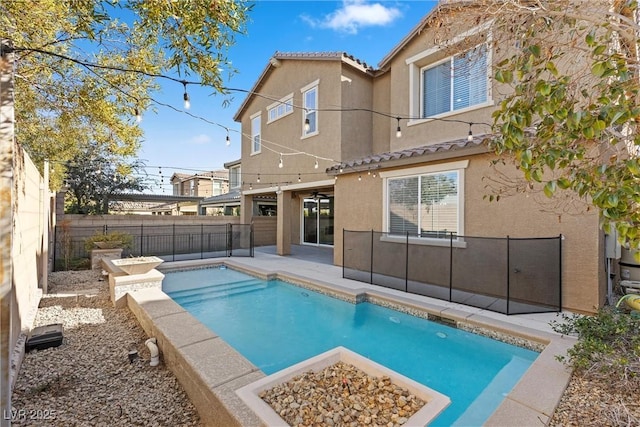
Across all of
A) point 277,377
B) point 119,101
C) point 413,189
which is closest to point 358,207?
point 413,189

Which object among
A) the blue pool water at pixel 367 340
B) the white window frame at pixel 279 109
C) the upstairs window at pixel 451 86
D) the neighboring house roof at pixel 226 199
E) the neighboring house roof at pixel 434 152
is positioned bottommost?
the blue pool water at pixel 367 340

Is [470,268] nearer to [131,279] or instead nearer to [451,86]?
[451,86]

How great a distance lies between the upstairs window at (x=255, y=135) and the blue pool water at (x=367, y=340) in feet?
28.5

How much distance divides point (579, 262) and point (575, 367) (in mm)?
3219

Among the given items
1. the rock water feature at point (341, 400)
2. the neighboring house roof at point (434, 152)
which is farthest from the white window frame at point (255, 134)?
the rock water feature at point (341, 400)

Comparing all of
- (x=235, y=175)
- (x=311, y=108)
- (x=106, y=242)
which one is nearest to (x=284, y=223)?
(x=311, y=108)

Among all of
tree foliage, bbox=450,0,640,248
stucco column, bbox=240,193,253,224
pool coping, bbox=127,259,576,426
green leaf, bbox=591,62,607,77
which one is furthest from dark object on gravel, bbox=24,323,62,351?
stucco column, bbox=240,193,253,224

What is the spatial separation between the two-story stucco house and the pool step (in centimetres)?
306

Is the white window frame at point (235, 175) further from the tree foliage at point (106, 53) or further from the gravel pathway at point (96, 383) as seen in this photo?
the gravel pathway at point (96, 383)

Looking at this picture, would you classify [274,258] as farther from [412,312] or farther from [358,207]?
[412,312]

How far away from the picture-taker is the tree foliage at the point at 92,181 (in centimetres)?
1469

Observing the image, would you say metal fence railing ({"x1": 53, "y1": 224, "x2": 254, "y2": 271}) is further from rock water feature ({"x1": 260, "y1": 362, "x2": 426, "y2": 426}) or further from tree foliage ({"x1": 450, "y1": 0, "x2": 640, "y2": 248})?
tree foliage ({"x1": 450, "y1": 0, "x2": 640, "y2": 248})

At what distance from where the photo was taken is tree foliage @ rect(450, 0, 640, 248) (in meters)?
2.19

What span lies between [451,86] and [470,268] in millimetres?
5297
